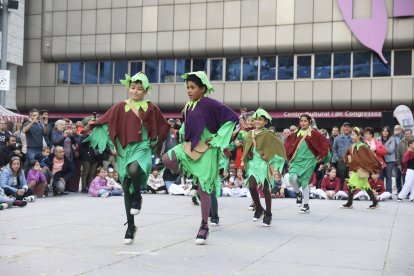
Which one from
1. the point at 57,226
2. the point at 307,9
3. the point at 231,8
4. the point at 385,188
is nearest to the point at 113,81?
the point at 231,8

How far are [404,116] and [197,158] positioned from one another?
78.2 ft

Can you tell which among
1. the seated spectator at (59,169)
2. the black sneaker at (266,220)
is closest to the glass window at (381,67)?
the seated spectator at (59,169)

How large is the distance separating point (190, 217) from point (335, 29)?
2519 centimetres

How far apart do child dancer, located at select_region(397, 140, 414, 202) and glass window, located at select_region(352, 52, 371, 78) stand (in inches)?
700

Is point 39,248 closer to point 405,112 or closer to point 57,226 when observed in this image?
point 57,226

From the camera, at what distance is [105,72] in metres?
38.4

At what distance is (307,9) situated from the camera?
109ft

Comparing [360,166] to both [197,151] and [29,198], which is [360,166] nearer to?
[197,151]

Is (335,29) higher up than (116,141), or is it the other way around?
(335,29)

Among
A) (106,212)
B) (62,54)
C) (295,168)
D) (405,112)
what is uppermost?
(62,54)

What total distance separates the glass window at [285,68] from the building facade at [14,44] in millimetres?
16448

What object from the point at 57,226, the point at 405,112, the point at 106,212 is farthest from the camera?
the point at 405,112

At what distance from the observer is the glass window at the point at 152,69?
37281 millimetres

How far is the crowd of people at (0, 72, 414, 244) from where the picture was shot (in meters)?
7.05
